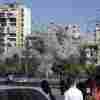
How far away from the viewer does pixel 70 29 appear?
219 feet

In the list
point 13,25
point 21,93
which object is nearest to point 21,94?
point 21,93

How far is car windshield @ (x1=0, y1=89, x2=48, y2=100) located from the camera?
144 inches

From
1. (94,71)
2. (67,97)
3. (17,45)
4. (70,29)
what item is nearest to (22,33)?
(17,45)

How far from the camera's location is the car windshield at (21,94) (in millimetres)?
3668

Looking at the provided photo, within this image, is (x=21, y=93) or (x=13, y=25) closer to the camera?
(x=21, y=93)

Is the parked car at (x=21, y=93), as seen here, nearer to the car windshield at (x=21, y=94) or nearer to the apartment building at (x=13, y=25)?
the car windshield at (x=21, y=94)

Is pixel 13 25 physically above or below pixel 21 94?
above

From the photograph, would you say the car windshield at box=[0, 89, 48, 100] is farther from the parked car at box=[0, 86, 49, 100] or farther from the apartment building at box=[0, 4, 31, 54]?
the apartment building at box=[0, 4, 31, 54]

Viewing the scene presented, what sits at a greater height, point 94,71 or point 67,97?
point 67,97

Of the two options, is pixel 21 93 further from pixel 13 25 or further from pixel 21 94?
pixel 13 25

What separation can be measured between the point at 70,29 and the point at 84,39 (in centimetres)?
293

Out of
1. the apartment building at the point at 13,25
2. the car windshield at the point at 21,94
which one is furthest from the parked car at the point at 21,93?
the apartment building at the point at 13,25

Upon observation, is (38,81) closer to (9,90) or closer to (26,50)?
(9,90)

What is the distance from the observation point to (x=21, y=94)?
372cm
